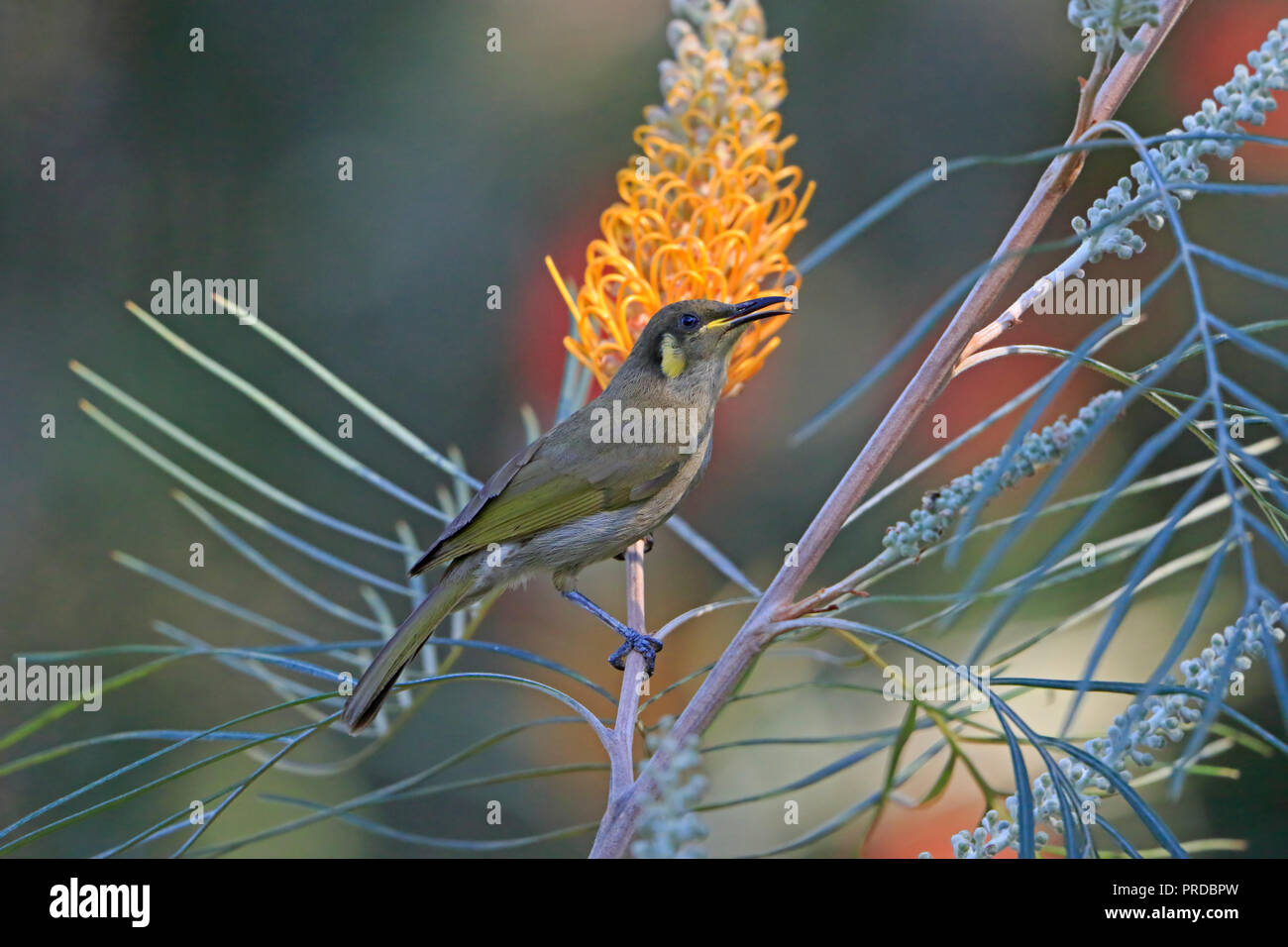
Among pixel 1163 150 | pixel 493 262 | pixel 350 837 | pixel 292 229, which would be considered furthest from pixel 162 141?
pixel 1163 150

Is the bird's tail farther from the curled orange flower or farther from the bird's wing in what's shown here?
the curled orange flower

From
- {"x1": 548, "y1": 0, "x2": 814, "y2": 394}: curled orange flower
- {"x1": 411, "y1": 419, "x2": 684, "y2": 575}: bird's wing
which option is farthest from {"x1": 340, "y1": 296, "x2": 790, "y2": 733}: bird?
{"x1": 548, "y1": 0, "x2": 814, "y2": 394}: curled orange flower

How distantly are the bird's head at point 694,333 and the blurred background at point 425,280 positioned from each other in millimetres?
830

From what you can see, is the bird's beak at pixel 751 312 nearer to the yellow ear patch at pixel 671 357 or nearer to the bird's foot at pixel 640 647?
the yellow ear patch at pixel 671 357

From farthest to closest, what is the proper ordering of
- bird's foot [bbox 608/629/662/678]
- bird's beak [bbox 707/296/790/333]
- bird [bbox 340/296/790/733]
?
bird [bbox 340/296/790/733], bird's beak [bbox 707/296/790/333], bird's foot [bbox 608/629/662/678]

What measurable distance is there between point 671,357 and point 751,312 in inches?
8.5

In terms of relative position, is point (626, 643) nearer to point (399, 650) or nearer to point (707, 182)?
point (399, 650)

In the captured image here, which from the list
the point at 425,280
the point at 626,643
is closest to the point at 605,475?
the point at 626,643

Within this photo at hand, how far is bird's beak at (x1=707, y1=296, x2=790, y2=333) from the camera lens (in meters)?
1.34

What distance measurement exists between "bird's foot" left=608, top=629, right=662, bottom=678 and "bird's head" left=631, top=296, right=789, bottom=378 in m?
0.38

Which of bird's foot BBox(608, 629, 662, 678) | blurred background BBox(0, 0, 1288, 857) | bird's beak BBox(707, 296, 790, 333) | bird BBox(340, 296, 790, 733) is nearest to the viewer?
bird's foot BBox(608, 629, 662, 678)

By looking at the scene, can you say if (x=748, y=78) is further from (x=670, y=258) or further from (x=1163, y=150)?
(x=1163, y=150)

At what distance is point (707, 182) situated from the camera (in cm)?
130

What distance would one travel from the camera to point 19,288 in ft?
10.7
